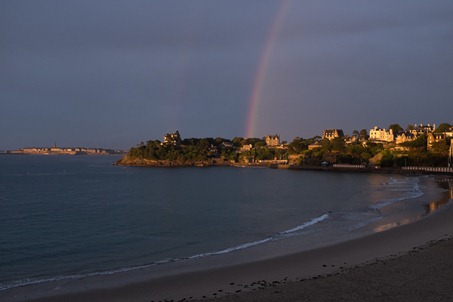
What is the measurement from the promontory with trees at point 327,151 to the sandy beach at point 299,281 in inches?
3103

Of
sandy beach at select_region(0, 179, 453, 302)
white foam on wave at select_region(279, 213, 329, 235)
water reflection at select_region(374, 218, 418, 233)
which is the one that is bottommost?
white foam on wave at select_region(279, 213, 329, 235)

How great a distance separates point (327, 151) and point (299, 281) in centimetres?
11248

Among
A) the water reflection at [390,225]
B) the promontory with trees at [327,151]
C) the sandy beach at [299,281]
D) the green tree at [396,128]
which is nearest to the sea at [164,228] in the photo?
the water reflection at [390,225]

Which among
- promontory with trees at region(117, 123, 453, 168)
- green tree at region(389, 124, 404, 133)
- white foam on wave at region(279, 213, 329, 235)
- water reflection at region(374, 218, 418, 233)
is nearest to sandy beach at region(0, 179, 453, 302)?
water reflection at region(374, 218, 418, 233)

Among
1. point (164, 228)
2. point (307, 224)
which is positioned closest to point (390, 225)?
point (307, 224)

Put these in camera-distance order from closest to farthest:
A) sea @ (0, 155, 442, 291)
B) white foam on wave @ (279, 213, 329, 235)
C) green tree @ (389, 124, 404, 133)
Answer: sea @ (0, 155, 442, 291)
white foam on wave @ (279, 213, 329, 235)
green tree @ (389, 124, 404, 133)

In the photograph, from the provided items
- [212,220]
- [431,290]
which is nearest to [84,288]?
[431,290]

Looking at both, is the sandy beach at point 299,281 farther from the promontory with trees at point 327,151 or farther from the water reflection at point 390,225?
the promontory with trees at point 327,151

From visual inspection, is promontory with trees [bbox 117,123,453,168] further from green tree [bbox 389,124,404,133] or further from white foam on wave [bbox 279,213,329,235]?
white foam on wave [bbox 279,213,329,235]

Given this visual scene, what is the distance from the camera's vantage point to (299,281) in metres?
11.9

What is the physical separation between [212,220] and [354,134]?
15054 cm

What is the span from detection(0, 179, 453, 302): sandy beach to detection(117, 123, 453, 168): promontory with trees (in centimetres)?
7882

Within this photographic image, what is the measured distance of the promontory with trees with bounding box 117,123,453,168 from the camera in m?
95.8

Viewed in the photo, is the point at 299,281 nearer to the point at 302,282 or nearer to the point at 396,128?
the point at 302,282
